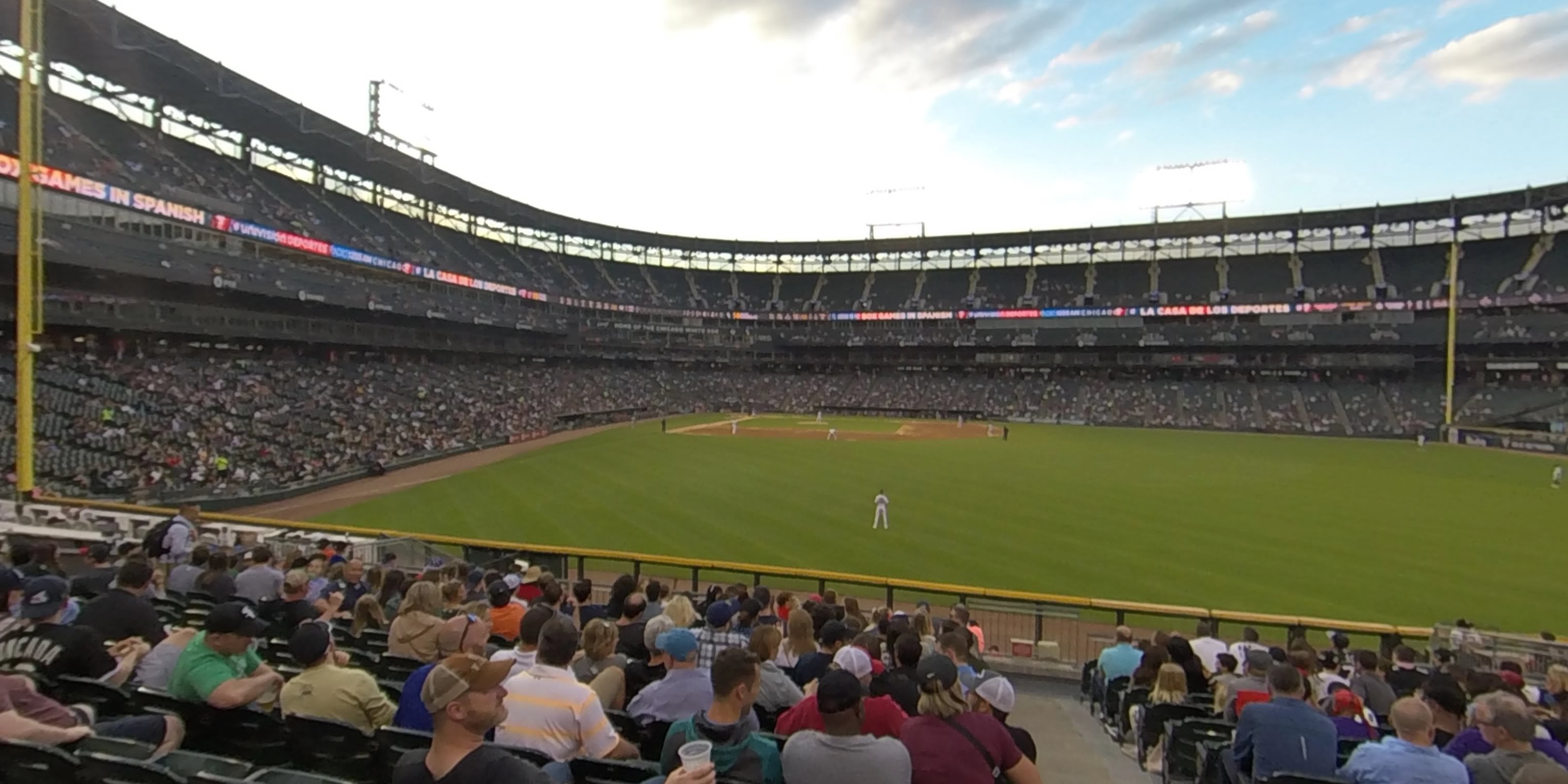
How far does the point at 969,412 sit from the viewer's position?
69.9 m

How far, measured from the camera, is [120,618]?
564 cm

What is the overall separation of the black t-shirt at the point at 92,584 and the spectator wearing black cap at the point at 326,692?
4.60m

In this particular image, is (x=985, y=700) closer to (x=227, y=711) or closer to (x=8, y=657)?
(x=227, y=711)

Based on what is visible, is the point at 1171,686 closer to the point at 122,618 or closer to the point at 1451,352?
the point at 122,618

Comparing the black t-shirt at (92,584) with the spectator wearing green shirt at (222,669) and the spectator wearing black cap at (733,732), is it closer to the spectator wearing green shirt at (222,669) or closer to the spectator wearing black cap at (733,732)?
the spectator wearing green shirt at (222,669)

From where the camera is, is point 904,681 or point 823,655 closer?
point 904,681

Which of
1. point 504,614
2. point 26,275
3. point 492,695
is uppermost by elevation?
point 26,275

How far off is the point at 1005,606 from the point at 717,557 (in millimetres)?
7722

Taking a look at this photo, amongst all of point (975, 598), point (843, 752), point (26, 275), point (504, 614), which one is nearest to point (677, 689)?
point (843, 752)

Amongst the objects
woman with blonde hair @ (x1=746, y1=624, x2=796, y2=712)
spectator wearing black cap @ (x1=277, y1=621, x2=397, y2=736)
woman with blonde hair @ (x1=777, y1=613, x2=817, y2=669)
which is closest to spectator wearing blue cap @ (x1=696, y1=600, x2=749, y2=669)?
woman with blonde hair @ (x1=746, y1=624, x2=796, y2=712)

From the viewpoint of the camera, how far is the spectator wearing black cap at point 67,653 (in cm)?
469

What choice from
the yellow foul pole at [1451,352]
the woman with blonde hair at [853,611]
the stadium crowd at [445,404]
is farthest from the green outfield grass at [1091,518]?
the yellow foul pole at [1451,352]

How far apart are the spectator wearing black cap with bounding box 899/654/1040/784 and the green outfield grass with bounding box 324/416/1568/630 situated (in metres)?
14.0

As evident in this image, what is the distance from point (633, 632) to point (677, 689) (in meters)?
2.41
